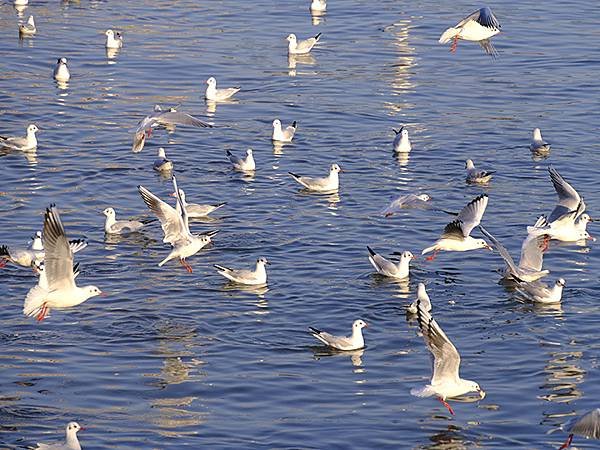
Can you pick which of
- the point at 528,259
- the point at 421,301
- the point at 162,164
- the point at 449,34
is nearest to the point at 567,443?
the point at 421,301

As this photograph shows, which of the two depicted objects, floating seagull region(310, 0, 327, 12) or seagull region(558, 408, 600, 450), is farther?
floating seagull region(310, 0, 327, 12)

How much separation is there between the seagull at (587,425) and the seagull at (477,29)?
545 inches

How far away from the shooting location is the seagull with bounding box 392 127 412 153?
27.7 m

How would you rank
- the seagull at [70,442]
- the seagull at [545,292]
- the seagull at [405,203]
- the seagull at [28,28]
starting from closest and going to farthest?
1. the seagull at [70,442]
2. the seagull at [545,292]
3. the seagull at [405,203]
4. the seagull at [28,28]

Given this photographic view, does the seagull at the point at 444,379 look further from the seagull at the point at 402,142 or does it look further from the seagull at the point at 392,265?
the seagull at the point at 402,142

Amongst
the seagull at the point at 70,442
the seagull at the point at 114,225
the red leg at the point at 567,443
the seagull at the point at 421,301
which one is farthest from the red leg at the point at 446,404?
the seagull at the point at 114,225

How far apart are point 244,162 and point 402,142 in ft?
10.5

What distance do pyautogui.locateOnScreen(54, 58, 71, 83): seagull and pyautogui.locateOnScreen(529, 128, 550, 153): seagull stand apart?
38.0ft

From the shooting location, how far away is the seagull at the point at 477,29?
28.0 meters

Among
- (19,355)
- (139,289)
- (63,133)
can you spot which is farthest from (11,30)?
(19,355)

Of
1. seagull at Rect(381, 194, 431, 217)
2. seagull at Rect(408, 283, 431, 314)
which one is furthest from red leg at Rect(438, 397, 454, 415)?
seagull at Rect(381, 194, 431, 217)

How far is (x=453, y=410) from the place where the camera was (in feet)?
55.5

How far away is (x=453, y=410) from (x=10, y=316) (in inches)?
250

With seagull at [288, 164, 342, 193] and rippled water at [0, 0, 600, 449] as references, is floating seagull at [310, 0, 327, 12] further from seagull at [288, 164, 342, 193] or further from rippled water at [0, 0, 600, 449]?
seagull at [288, 164, 342, 193]
